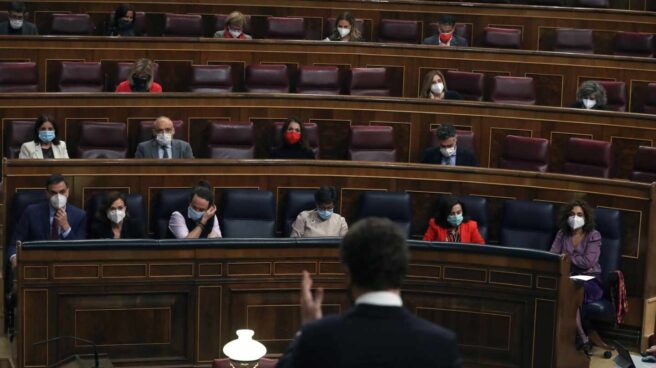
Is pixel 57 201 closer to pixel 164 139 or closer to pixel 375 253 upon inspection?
pixel 164 139

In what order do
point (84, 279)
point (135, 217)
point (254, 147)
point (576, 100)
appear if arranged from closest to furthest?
point (84, 279), point (135, 217), point (254, 147), point (576, 100)

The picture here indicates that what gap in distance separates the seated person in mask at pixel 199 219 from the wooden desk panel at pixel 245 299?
0.63 meters

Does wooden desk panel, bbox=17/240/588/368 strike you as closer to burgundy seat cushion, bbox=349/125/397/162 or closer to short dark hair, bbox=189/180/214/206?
short dark hair, bbox=189/180/214/206

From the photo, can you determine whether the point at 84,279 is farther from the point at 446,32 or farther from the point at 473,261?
the point at 446,32

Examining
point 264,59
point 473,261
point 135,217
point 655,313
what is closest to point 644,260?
point 655,313

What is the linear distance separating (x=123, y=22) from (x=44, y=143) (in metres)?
2.03

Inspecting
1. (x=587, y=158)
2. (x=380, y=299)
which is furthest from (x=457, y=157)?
(x=380, y=299)

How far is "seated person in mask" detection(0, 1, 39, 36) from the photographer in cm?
774

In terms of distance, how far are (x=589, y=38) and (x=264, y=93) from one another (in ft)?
8.40

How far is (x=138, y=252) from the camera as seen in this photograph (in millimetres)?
4918

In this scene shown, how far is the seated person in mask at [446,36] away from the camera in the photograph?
7.96 m

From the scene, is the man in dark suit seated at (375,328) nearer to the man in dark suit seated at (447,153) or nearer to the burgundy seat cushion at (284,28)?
the man in dark suit seated at (447,153)

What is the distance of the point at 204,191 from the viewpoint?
18.4 ft

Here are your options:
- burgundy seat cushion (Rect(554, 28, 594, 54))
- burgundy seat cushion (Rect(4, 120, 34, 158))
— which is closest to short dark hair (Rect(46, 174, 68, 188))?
burgundy seat cushion (Rect(4, 120, 34, 158))
